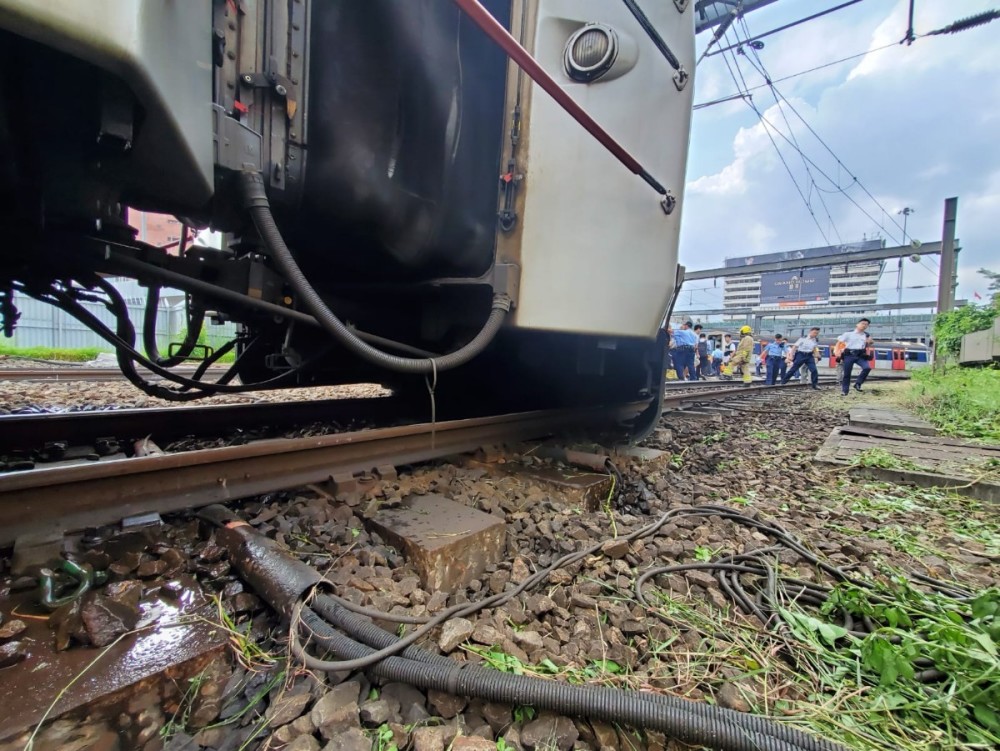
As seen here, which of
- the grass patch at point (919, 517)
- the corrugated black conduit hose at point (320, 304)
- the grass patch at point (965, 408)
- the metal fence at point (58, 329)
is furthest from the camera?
the metal fence at point (58, 329)

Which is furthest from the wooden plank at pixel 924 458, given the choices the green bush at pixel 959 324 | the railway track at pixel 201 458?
the green bush at pixel 959 324

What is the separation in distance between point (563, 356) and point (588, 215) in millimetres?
1298

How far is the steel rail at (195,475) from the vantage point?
1442 mm

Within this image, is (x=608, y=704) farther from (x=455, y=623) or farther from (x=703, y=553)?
Result: (x=703, y=553)

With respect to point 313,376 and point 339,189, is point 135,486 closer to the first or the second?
point 339,189

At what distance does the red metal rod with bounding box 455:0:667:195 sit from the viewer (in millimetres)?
1582

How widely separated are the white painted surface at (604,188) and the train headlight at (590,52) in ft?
0.13

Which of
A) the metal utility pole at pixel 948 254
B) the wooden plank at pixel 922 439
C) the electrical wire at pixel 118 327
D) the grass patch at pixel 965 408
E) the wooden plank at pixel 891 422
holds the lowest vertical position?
the wooden plank at pixel 922 439

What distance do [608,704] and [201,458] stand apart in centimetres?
159

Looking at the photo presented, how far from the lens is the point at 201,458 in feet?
5.80

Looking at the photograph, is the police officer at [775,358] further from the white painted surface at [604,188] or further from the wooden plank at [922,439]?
the white painted surface at [604,188]

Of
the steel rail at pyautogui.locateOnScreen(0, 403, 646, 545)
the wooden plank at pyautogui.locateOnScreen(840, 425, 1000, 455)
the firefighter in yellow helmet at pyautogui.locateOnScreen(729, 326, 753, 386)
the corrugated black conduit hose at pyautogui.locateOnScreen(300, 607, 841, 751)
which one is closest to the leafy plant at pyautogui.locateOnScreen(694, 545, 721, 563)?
the corrugated black conduit hose at pyautogui.locateOnScreen(300, 607, 841, 751)

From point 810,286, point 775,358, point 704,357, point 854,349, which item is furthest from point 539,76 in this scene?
point 810,286

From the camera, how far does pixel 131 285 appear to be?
23.9 metres
